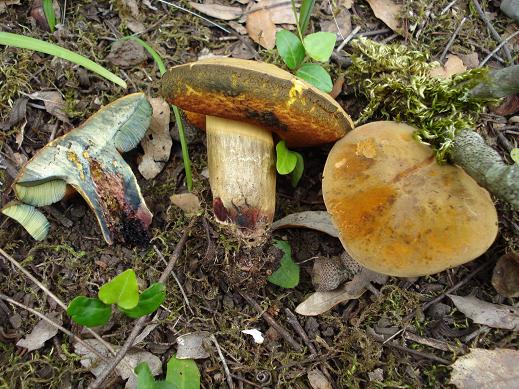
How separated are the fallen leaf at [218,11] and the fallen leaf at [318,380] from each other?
2177mm

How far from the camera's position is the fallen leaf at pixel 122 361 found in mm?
2361

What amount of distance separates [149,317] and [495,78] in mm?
2115

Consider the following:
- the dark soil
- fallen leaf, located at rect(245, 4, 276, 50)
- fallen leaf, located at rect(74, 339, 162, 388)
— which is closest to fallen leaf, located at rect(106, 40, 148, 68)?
the dark soil

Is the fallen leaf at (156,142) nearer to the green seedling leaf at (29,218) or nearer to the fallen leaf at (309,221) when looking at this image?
the green seedling leaf at (29,218)

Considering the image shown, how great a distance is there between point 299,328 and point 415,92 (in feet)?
4.54

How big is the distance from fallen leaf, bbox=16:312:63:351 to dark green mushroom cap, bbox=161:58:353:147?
126cm

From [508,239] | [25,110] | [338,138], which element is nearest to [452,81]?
[338,138]

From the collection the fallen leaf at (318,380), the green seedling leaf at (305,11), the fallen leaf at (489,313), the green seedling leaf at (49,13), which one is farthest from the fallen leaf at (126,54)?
the fallen leaf at (489,313)

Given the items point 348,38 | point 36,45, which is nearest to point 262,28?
point 348,38

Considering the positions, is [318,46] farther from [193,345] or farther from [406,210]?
[193,345]

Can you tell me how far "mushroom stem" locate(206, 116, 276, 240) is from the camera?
93.0 inches

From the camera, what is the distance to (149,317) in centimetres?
249

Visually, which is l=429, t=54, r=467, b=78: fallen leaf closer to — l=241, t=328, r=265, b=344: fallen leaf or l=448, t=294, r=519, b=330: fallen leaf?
l=448, t=294, r=519, b=330: fallen leaf

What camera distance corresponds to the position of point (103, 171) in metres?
2.53
